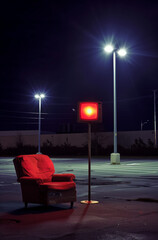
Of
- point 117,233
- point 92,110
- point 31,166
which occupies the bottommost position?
point 117,233

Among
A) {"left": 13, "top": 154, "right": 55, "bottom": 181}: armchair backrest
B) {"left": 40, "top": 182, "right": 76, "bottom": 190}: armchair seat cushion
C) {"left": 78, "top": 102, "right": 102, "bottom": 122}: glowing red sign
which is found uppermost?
{"left": 78, "top": 102, "right": 102, "bottom": 122}: glowing red sign

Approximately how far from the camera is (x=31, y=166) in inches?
441

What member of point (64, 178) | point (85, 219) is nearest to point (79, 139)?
point (64, 178)

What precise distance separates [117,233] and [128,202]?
13.4ft

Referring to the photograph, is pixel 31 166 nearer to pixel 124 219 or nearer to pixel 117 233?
pixel 124 219

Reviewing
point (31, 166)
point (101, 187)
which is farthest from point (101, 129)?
point (31, 166)

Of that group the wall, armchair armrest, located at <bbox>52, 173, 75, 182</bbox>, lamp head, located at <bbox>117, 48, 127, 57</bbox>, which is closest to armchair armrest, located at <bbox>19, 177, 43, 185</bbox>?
armchair armrest, located at <bbox>52, 173, 75, 182</bbox>

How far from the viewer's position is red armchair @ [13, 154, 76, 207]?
33.6ft

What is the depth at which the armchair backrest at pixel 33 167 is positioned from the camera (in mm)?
10961

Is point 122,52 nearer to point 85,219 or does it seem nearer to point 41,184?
point 41,184

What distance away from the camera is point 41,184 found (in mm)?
10297

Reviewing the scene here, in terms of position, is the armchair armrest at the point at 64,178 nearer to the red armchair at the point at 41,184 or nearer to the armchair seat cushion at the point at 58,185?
the red armchair at the point at 41,184

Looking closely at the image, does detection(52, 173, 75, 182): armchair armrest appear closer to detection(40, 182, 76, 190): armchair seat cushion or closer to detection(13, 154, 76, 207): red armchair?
detection(13, 154, 76, 207): red armchair

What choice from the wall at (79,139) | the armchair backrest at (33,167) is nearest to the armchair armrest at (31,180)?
the armchair backrest at (33,167)
